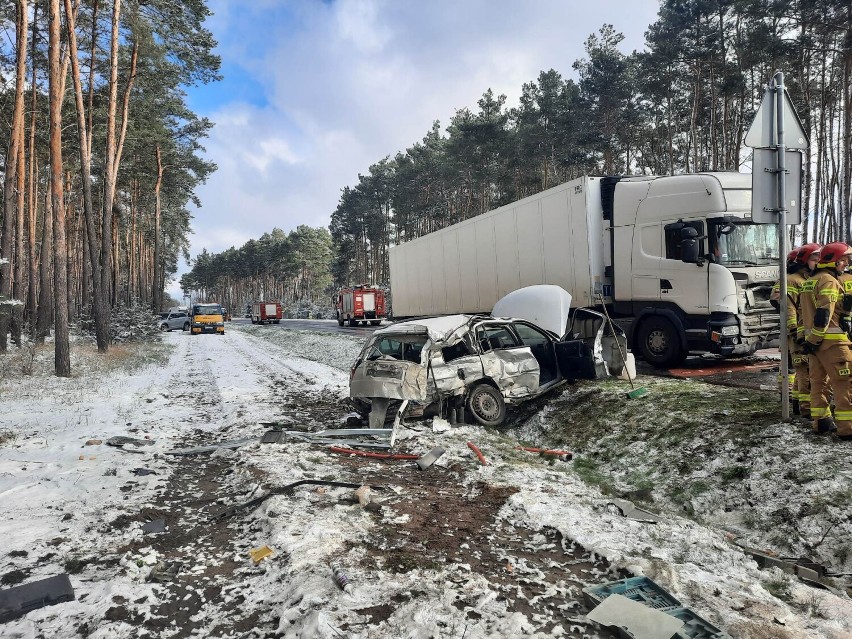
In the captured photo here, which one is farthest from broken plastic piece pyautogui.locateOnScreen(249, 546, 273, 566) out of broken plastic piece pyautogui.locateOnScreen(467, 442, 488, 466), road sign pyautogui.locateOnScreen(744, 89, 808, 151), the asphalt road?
the asphalt road

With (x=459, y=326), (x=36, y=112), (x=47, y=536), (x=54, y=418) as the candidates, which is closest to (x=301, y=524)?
(x=47, y=536)

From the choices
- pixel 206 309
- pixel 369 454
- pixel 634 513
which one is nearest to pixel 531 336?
pixel 369 454

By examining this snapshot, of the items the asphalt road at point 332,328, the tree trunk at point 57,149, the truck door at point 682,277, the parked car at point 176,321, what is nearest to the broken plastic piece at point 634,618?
the truck door at point 682,277

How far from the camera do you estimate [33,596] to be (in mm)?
2947

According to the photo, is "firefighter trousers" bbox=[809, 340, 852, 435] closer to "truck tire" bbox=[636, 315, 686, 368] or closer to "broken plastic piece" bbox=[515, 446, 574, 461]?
"broken plastic piece" bbox=[515, 446, 574, 461]

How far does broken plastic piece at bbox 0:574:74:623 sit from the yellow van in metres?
32.6

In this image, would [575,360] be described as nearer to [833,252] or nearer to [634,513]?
[833,252]

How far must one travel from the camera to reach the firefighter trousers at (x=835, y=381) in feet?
15.6

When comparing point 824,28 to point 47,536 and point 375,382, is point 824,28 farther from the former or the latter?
point 47,536

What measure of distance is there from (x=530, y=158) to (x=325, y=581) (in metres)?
36.4

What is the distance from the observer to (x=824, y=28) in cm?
2030

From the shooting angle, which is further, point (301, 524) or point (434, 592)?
point (301, 524)

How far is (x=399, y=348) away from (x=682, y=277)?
5.45 metres

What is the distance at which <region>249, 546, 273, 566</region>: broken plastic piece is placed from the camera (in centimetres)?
348
